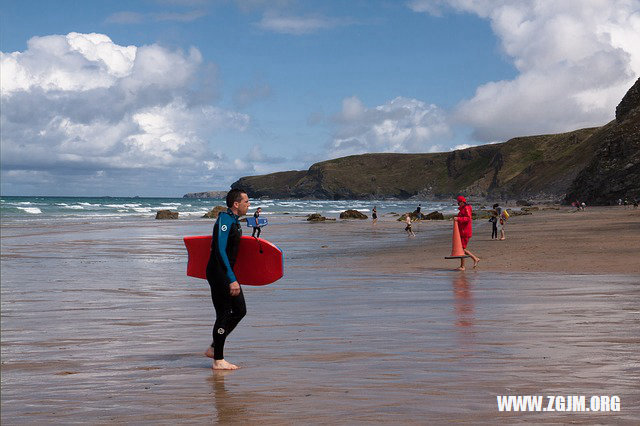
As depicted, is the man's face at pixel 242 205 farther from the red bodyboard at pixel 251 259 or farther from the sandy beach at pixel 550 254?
the sandy beach at pixel 550 254

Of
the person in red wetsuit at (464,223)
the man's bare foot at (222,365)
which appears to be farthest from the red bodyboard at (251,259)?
the person in red wetsuit at (464,223)

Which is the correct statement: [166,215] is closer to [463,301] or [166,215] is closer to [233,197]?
[463,301]

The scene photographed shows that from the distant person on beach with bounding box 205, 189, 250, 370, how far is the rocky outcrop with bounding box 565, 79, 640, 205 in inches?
2811

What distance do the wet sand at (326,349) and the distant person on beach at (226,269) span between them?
45cm

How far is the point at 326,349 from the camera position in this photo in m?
7.37

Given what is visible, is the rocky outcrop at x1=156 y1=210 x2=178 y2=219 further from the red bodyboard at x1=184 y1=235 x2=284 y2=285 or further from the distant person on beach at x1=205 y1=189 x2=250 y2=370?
the distant person on beach at x1=205 y1=189 x2=250 y2=370

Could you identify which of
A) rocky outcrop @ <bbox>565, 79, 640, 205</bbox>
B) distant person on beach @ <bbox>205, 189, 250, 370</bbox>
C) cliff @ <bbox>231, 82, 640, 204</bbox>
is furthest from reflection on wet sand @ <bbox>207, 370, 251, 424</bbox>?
cliff @ <bbox>231, 82, 640, 204</bbox>

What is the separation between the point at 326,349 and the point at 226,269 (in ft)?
4.85

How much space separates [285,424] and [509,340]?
3.73 m

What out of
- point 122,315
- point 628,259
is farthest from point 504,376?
point 628,259

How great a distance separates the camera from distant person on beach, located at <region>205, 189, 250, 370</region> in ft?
22.2

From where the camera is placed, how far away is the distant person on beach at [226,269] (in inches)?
267

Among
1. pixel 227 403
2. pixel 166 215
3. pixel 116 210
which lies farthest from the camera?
pixel 116 210

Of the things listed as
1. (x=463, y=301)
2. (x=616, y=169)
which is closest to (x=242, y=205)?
(x=463, y=301)
